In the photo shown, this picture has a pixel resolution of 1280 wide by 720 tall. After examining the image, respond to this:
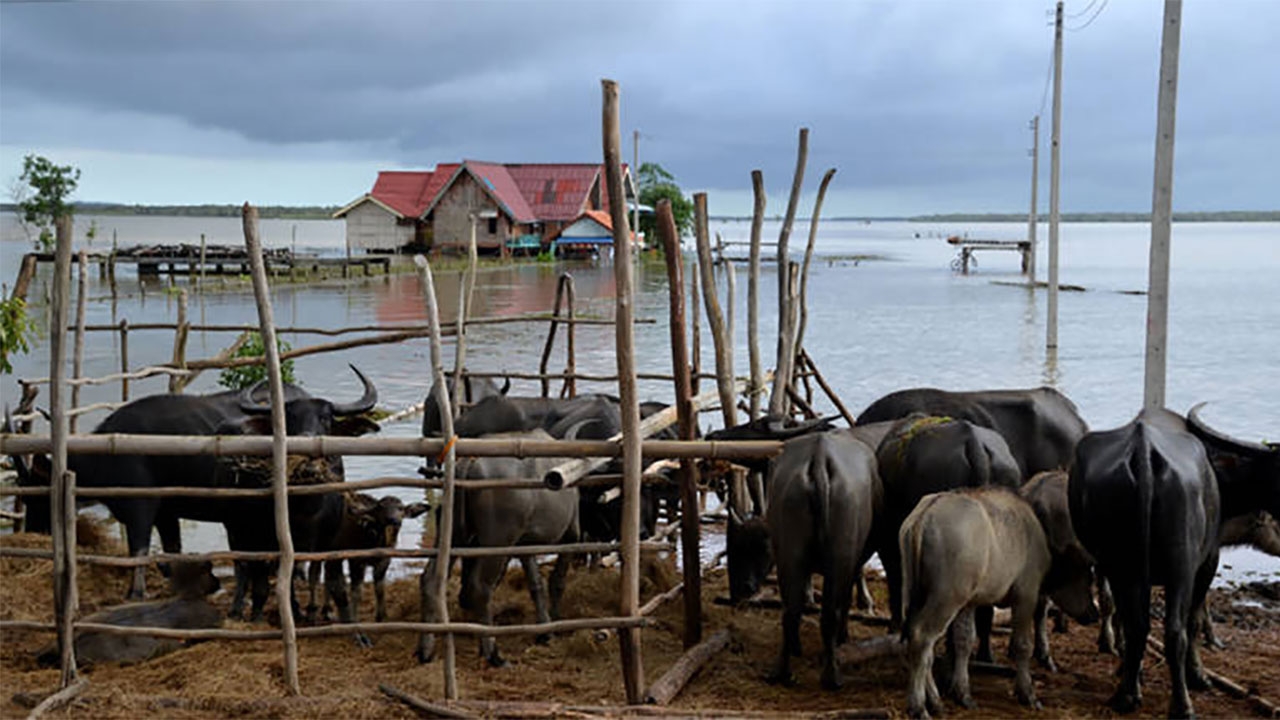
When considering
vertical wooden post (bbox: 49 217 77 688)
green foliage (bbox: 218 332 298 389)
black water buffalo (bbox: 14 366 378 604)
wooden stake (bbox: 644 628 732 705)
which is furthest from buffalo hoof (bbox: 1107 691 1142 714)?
green foliage (bbox: 218 332 298 389)

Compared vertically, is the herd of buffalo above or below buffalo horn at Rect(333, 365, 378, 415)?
below

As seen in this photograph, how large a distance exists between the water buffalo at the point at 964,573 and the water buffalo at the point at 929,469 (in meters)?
0.51

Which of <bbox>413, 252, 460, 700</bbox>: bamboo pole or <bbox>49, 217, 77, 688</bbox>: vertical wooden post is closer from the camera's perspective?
<bbox>49, 217, 77, 688</bbox>: vertical wooden post

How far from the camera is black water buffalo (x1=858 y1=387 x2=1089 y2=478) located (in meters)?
8.35

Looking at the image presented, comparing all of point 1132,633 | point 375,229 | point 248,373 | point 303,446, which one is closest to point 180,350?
point 248,373

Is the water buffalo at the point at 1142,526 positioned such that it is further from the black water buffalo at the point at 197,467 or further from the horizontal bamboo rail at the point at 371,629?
the black water buffalo at the point at 197,467

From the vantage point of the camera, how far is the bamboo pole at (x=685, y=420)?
640cm

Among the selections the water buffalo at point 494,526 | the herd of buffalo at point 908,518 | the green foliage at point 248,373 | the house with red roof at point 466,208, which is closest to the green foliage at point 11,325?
the herd of buffalo at point 908,518

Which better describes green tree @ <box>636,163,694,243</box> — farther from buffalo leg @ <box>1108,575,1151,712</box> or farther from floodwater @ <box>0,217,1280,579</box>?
buffalo leg @ <box>1108,575,1151,712</box>

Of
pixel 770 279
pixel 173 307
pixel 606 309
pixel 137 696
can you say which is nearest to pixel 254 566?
pixel 137 696

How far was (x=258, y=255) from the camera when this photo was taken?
18.9 feet

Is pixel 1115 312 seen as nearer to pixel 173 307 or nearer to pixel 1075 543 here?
pixel 173 307

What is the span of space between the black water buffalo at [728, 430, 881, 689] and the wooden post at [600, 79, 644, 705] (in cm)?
92

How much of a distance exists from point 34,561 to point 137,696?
3695mm
